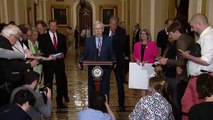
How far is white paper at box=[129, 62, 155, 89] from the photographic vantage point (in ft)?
16.4

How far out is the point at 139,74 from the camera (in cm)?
502

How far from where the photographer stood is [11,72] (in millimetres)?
3729

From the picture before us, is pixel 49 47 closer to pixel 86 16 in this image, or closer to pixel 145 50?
pixel 145 50

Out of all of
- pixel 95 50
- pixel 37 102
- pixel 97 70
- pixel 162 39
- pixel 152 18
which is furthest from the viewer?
pixel 152 18

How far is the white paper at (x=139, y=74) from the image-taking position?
5.00m

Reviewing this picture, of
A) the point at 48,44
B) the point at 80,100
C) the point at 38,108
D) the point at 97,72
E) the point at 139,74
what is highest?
the point at 48,44

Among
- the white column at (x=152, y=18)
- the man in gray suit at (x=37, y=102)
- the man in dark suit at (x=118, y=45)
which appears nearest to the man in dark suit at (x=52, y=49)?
the man in dark suit at (x=118, y=45)

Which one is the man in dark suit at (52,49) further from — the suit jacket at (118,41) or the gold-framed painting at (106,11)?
the gold-framed painting at (106,11)

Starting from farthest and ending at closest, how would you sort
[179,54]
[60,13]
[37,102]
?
1. [60,13]
2. [179,54]
3. [37,102]

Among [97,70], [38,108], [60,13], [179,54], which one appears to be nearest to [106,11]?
[60,13]

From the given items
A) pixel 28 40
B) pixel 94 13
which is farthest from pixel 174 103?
pixel 94 13

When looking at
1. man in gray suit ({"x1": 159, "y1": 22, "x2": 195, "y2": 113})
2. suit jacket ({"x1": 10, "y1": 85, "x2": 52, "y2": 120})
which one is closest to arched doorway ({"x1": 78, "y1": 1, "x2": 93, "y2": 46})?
man in gray suit ({"x1": 159, "y1": 22, "x2": 195, "y2": 113})

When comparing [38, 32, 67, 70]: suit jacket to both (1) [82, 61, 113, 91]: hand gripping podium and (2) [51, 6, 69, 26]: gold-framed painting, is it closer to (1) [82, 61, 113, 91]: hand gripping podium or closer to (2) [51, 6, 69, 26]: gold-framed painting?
(1) [82, 61, 113, 91]: hand gripping podium

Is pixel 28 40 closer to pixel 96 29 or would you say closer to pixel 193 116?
pixel 96 29
